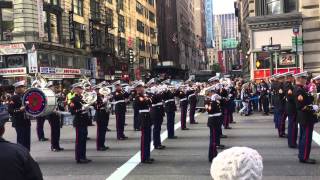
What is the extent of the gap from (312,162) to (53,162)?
5.76 m

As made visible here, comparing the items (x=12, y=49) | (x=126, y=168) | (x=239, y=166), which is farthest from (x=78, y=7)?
(x=239, y=166)

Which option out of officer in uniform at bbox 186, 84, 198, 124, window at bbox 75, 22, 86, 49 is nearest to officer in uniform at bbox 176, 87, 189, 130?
officer in uniform at bbox 186, 84, 198, 124

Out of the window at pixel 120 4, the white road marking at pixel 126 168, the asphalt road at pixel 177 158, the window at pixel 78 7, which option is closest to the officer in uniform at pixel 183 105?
the asphalt road at pixel 177 158

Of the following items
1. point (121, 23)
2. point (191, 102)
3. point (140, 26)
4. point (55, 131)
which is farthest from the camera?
point (140, 26)

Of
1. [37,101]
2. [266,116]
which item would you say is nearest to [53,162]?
[37,101]

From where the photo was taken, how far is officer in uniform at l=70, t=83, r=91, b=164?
463 inches

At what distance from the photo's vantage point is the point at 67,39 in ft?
147

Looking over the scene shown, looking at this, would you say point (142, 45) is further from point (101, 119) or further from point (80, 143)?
point (80, 143)

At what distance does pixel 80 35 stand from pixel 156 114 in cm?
3572

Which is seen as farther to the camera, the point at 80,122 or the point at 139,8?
the point at 139,8

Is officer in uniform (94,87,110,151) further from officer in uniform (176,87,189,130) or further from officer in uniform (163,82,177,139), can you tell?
officer in uniform (176,87,189,130)

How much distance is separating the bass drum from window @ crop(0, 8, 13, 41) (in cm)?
2736

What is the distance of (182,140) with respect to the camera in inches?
590

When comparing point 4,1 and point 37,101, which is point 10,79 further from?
point 37,101
